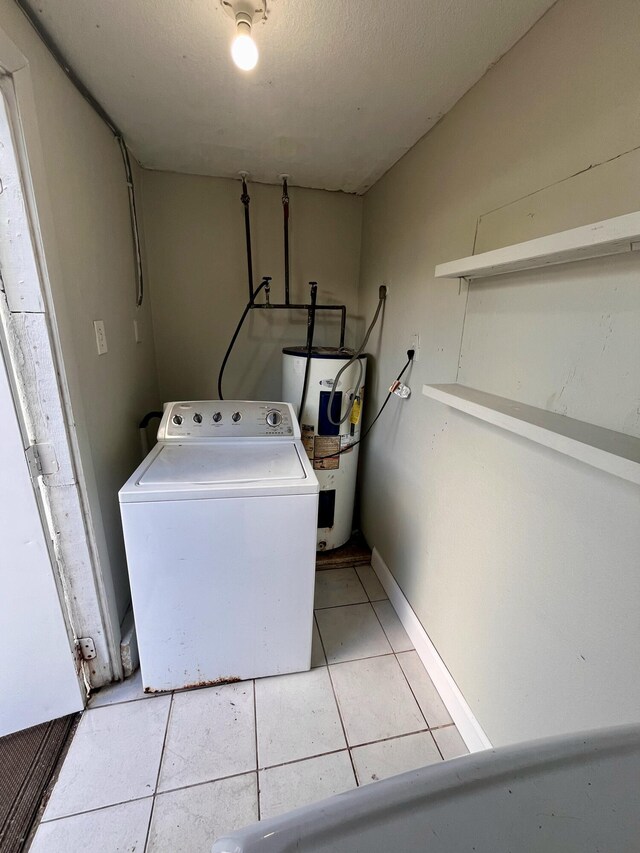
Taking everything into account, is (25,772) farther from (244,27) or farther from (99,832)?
(244,27)

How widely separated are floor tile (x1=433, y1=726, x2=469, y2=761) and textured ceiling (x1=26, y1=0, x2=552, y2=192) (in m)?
2.18

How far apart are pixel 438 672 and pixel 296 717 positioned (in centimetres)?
58

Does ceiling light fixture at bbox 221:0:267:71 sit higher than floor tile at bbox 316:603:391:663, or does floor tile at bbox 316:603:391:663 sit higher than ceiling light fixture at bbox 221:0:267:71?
ceiling light fixture at bbox 221:0:267:71

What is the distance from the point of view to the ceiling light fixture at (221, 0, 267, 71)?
0.83 m

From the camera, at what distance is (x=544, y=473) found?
914 mm

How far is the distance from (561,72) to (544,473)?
987mm

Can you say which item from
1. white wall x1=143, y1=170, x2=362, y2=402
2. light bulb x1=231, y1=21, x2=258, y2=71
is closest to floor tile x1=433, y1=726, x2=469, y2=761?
white wall x1=143, y1=170, x2=362, y2=402

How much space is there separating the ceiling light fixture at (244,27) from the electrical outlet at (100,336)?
0.90 metres

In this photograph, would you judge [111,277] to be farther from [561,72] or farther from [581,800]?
[581,800]

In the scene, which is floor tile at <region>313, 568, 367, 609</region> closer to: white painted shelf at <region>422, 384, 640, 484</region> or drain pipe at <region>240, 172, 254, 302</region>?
white painted shelf at <region>422, 384, 640, 484</region>

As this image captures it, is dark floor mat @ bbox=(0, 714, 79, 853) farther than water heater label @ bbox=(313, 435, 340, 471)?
No

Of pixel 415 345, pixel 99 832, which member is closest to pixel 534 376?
pixel 415 345

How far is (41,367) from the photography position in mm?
996

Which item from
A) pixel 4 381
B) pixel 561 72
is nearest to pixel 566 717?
pixel 561 72
